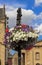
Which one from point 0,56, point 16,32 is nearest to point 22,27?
point 16,32

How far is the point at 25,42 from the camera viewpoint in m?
15.1

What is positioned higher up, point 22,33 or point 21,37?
point 22,33

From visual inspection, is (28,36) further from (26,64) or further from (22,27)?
(26,64)

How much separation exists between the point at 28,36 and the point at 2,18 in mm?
40531

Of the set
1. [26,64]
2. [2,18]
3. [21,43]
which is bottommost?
[21,43]

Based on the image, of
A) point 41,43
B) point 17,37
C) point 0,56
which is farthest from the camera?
point 41,43

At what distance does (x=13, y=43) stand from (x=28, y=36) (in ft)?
2.20

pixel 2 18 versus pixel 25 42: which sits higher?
pixel 2 18

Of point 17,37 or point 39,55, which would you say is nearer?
point 17,37

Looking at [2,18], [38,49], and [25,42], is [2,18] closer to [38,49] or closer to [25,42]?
[38,49]

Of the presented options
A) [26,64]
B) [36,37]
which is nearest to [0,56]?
[26,64]

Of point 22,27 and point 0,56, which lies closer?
point 22,27

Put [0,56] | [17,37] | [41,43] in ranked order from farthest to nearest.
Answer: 1. [41,43]
2. [0,56]
3. [17,37]

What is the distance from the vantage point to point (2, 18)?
55.4 meters
